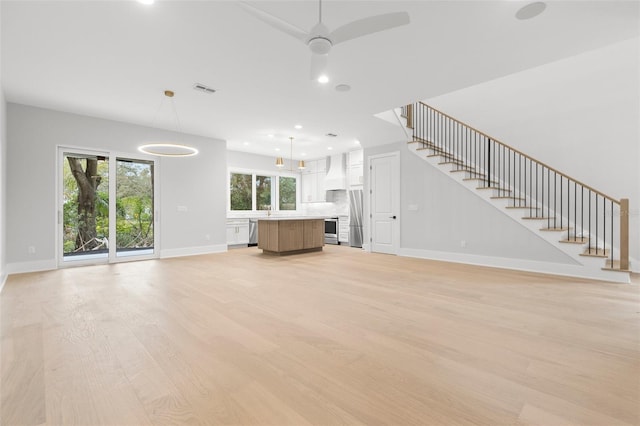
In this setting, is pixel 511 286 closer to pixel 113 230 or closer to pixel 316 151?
pixel 316 151

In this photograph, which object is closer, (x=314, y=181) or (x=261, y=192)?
(x=261, y=192)

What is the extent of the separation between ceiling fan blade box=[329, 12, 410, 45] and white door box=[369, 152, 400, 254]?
5.06 meters

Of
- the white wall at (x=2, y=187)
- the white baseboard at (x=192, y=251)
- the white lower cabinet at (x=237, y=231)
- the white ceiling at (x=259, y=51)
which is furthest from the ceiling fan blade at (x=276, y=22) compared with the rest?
the white lower cabinet at (x=237, y=231)

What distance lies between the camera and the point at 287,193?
10531 millimetres

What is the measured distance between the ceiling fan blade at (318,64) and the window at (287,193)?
7.79m

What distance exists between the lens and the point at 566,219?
5.41 m

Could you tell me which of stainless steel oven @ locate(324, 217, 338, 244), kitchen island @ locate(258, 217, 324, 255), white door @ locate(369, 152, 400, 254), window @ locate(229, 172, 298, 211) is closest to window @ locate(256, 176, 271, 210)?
window @ locate(229, 172, 298, 211)

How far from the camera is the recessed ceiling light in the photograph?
2643 mm

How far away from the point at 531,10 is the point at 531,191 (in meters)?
4.03

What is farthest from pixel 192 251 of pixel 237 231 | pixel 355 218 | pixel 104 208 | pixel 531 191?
pixel 531 191

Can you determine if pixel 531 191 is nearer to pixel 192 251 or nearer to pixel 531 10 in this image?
pixel 531 10

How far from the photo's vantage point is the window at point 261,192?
30.1 ft

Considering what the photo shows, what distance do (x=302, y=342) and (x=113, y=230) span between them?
5.66 metres

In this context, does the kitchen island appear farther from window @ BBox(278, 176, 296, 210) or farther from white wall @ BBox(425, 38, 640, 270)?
white wall @ BBox(425, 38, 640, 270)
